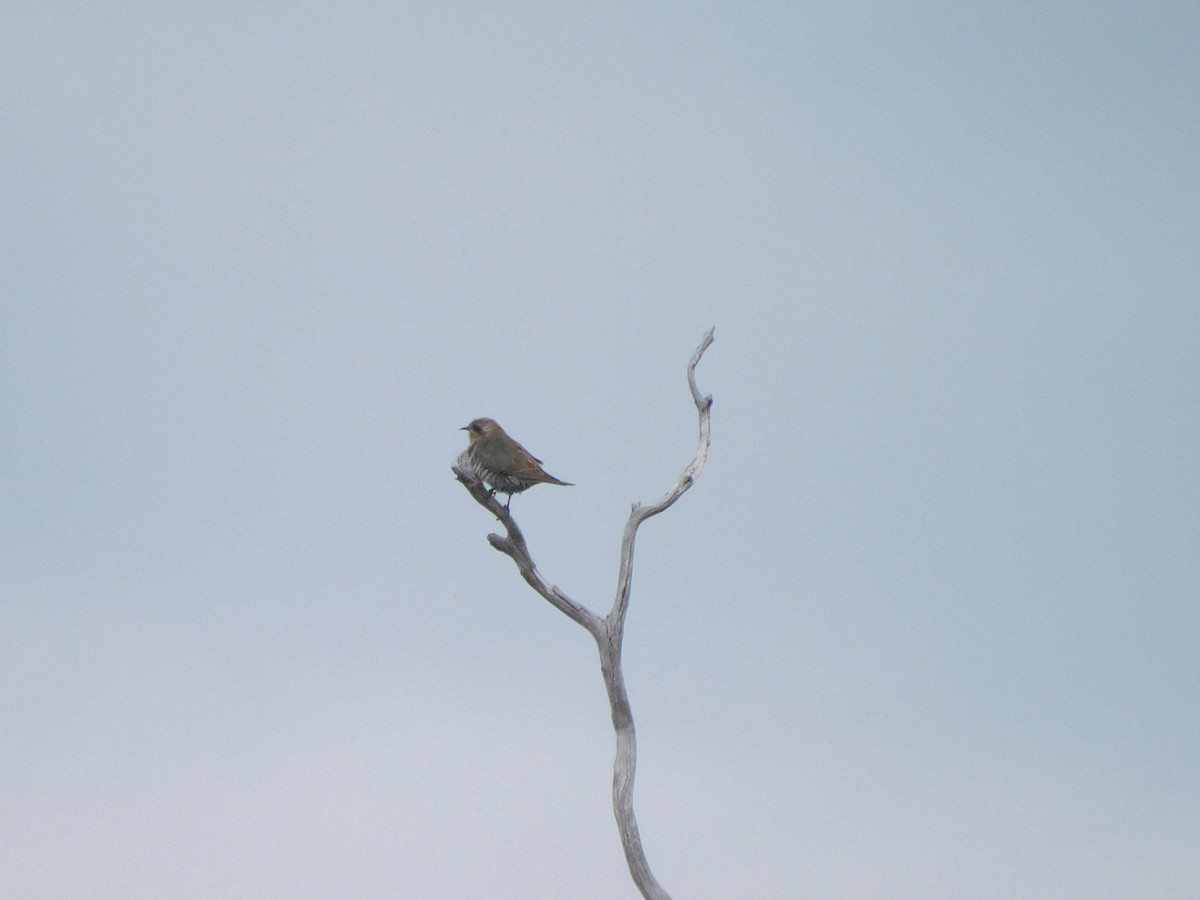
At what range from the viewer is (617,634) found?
1205cm

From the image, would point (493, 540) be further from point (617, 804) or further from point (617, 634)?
point (617, 804)

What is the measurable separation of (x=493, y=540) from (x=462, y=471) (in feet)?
1.95

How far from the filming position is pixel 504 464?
11961 millimetres

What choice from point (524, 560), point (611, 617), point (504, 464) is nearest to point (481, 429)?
point (504, 464)

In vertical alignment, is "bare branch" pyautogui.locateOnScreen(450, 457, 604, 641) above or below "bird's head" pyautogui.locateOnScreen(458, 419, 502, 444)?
below

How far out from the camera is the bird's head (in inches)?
476

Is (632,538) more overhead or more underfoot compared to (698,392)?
more underfoot

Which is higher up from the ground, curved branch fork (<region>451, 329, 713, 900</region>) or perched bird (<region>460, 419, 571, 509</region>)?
perched bird (<region>460, 419, 571, 509</region>)

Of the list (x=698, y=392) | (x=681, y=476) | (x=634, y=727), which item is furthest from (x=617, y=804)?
(x=698, y=392)

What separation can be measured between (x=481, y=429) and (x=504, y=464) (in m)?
0.38

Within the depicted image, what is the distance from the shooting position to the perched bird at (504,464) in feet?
39.2

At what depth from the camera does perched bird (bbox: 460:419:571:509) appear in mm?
11961

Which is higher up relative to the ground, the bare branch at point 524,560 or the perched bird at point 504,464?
the perched bird at point 504,464

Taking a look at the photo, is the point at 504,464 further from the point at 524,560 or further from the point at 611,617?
the point at 611,617
